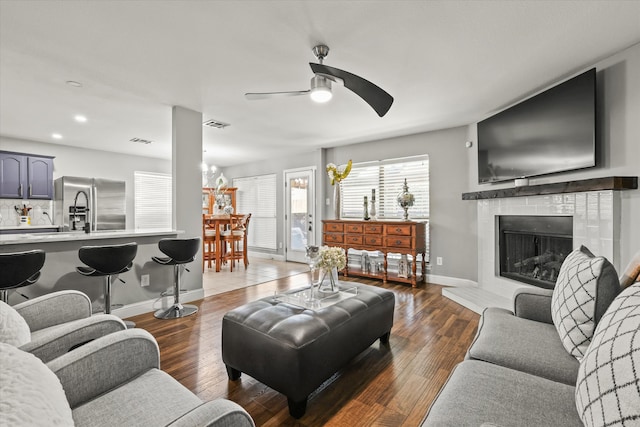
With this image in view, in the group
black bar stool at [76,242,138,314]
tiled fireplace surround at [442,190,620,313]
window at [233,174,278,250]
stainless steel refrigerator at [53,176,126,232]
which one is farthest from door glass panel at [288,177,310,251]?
black bar stool at [76,242,138,314]

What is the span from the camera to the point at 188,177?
12.5 feet

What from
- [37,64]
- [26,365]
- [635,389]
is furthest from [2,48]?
[635,389]

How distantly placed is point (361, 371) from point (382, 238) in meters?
2.79

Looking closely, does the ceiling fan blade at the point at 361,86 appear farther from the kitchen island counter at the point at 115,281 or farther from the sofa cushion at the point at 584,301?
the kitchen island counter at the point at 115,281

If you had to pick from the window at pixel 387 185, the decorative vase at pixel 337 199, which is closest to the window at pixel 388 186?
the window at pixel 387 185

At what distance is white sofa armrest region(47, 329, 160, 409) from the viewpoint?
1067mm

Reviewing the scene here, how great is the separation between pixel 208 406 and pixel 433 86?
331cm

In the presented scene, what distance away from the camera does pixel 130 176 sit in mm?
6664

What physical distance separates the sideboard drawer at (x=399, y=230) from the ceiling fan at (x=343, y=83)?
8.08ft

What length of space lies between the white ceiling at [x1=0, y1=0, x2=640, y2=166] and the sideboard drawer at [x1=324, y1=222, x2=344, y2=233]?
1942 mm

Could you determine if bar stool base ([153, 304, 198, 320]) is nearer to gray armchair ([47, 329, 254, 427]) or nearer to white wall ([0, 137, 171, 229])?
gray armchair ([47, 329, 254, 427])

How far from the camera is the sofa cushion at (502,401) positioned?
962mm

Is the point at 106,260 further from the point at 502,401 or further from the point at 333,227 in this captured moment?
the point at 333,227

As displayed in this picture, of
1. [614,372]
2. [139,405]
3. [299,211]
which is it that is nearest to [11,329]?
[139,405]
